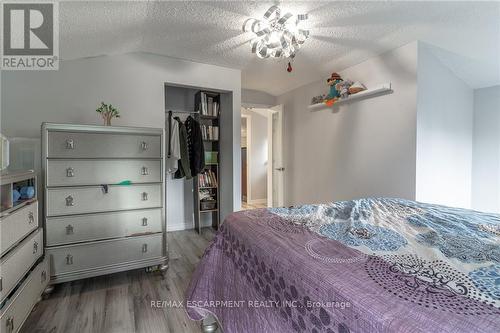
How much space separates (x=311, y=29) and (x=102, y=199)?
2.28m

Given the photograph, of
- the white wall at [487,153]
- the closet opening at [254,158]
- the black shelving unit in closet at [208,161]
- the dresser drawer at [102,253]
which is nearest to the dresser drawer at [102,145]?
the dresser drawer at [102,253]

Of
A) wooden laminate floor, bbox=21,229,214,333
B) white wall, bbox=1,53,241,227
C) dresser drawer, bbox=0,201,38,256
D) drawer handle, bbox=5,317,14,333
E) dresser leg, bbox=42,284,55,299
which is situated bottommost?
wooden laminate floor, bbox=21,229,214,333

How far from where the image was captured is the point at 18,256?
1.37 meters

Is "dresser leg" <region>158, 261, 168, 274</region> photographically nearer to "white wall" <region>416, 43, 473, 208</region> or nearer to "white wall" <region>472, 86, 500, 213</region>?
"white wall" <region>416, 43, 473, 208</region>

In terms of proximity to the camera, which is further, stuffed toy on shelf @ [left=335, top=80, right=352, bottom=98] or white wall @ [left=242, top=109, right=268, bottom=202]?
white wall @ [left=242, top=109, right=268, bottom=202]

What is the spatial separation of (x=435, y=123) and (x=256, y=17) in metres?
2.00

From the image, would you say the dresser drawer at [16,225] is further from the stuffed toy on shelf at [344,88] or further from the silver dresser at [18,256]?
the stuffed toy on shelf at [344,88]

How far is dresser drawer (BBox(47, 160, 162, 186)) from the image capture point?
6.00 feet

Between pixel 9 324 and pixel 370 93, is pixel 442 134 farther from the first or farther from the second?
pixel 9 324

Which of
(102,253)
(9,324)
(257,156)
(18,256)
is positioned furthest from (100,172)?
(257,156)

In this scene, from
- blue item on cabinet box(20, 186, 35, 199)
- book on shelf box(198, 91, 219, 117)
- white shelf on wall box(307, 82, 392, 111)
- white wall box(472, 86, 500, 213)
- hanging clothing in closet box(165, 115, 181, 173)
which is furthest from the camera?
book on shelf box(198, 91, 219, 117)

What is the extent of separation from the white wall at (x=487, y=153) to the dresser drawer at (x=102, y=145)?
11.3ft

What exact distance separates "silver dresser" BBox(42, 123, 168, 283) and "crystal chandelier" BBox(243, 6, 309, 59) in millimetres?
1145

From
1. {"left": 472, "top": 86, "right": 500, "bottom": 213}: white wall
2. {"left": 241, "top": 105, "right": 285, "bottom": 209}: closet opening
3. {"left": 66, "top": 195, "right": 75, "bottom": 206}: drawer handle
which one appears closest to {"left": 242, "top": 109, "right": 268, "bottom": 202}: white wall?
{"left": 241, "top": 105, "right": 285, "bottom": 209}: closet opening
